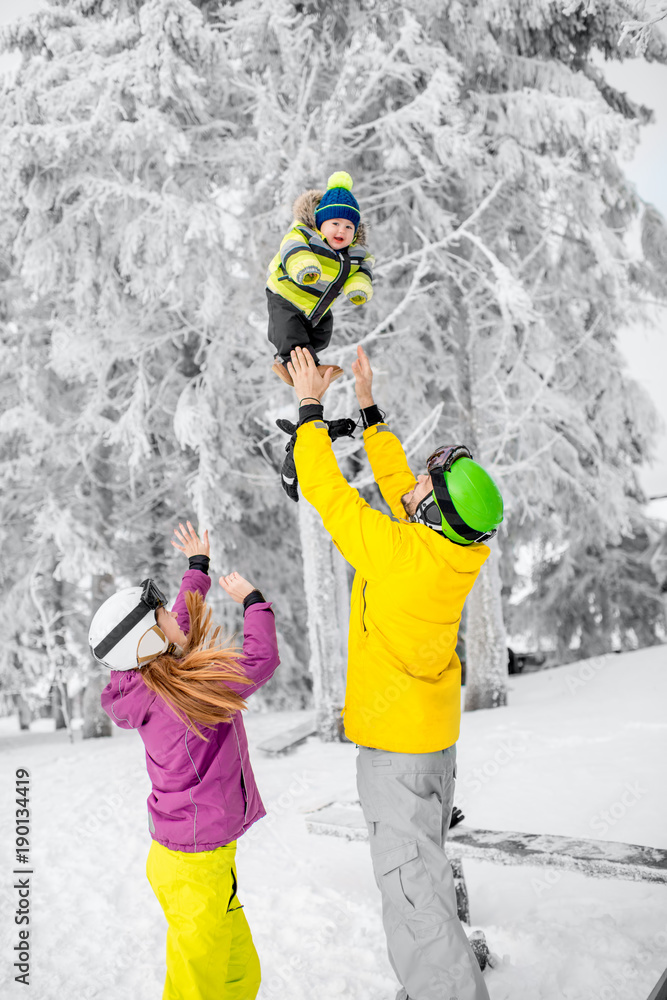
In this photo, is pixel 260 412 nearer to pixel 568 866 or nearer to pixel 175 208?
pixel 175 208

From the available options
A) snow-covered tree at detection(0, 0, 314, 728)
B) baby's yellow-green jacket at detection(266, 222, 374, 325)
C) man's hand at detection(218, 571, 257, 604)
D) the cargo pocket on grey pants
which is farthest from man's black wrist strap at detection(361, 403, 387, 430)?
snow-covered tree at detection(0, 0, 314, 728)

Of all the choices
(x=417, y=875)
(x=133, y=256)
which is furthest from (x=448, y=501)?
(x=133, y=256)

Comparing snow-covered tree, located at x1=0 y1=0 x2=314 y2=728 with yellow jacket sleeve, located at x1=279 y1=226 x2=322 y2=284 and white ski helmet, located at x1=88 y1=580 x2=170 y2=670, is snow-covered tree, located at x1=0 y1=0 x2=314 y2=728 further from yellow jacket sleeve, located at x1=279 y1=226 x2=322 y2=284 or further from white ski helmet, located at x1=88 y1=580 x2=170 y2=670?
white ski helmet, located at x1=88 y1=580 x2=170 y2=670

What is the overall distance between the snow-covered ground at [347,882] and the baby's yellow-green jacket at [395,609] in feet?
4.59

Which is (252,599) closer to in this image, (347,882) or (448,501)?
(448,501)

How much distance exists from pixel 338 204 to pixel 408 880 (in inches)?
97.4

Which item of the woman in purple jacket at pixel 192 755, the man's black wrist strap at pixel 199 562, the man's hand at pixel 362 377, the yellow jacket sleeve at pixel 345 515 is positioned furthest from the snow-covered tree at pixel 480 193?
the woman in purple jacket at pixel 192 755

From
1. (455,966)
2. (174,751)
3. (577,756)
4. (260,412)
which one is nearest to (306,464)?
(174,751)

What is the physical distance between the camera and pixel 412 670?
2.38m

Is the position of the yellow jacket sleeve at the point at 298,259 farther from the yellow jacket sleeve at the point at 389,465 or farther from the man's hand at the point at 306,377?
the yellow jacket sleeve at the point at 389,465

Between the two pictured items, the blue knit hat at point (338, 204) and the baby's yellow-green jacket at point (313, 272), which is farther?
the blue knit hat at point (338, 204)

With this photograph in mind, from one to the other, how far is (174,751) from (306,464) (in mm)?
1096

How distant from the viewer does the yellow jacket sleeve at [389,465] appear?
2.87m

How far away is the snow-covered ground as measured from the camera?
3.12 metres
